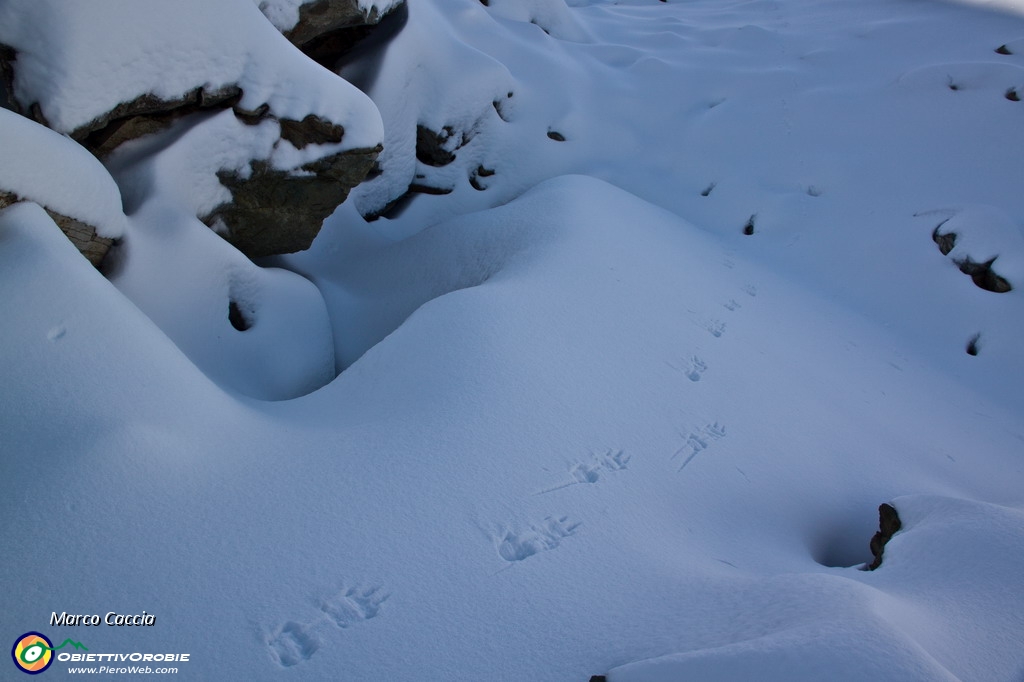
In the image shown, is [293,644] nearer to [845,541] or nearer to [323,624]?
[323,624]

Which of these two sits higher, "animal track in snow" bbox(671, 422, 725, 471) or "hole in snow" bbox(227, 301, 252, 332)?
"animal track in snow" bbox(671, 422, 725, 471)

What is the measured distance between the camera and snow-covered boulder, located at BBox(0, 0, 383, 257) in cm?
313

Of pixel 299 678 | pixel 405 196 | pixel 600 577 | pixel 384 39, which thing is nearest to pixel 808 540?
pixel 600 577

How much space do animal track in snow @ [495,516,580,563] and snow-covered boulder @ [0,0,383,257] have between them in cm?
303

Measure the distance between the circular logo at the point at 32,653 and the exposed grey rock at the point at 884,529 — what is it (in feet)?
9.60

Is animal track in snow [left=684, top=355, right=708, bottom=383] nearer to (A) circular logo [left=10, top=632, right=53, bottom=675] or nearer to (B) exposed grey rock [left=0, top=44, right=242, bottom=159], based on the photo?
(A) circular logo [left=10, top=632, right=53, bottom=675]

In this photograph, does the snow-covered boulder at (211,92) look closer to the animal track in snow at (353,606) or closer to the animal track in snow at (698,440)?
the animal track in snow at (353,606)

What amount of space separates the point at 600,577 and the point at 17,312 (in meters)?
2.54

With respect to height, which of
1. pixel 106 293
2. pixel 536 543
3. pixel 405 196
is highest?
pixel 106 293

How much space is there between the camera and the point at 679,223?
19.2 ft

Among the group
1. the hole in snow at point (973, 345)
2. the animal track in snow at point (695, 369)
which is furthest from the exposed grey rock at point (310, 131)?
the hole in snow at point (973, 345)

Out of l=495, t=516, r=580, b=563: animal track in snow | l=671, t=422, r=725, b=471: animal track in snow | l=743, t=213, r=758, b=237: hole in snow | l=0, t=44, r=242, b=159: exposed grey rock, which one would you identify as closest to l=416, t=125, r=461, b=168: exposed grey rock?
l=0, t=44, r=242, b=159: exposed grey rock

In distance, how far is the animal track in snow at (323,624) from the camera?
5.81ft

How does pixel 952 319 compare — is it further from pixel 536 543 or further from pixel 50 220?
pixel 50 220
